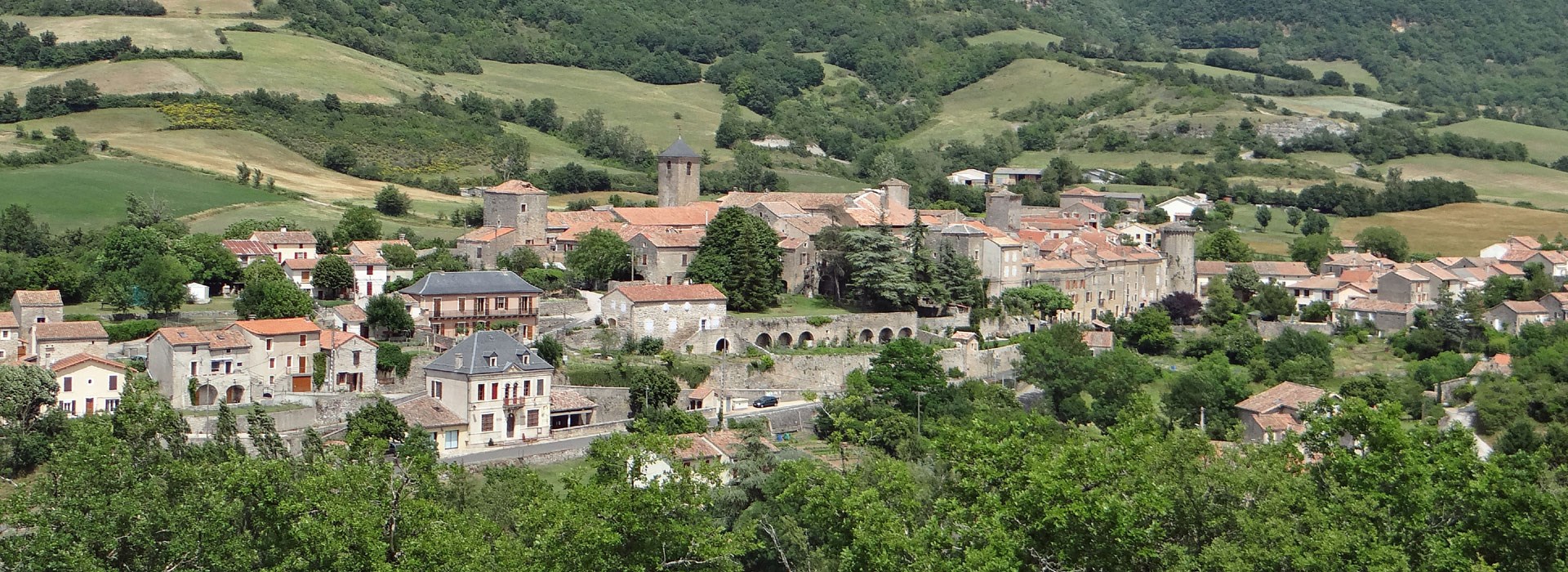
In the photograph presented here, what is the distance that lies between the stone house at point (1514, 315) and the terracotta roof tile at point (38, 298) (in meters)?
53.5

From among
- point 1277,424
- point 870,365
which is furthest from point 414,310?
point 1277,424

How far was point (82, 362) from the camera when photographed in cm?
4725

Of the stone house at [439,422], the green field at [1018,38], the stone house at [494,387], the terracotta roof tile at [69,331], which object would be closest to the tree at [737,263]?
the stone house at [494,387]

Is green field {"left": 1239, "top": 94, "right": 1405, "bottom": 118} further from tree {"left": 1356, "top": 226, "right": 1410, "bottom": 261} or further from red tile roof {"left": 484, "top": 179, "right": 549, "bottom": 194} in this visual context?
red tile roof {"left": 484, "top": 179, "right": 549, "bottom": 194}

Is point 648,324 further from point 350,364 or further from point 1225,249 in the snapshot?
point 1225,249

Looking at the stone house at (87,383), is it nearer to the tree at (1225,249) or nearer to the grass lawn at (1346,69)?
the tree at (1225,249)

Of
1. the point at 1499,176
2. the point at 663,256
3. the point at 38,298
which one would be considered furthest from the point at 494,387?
the point at 1499,176

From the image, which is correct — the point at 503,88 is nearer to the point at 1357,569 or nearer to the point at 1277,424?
the point at 1277,424

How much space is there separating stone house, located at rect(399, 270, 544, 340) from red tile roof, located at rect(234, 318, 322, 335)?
4.82m

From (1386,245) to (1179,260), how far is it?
52.3 ft

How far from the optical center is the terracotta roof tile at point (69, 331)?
49000 mm

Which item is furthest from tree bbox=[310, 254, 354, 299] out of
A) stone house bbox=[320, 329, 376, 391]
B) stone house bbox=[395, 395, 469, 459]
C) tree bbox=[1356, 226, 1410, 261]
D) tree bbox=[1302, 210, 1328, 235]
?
tree bbox=[1302, 210, 1328, 235]

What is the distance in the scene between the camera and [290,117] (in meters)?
102

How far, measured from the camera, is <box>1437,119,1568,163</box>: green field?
134375mm
